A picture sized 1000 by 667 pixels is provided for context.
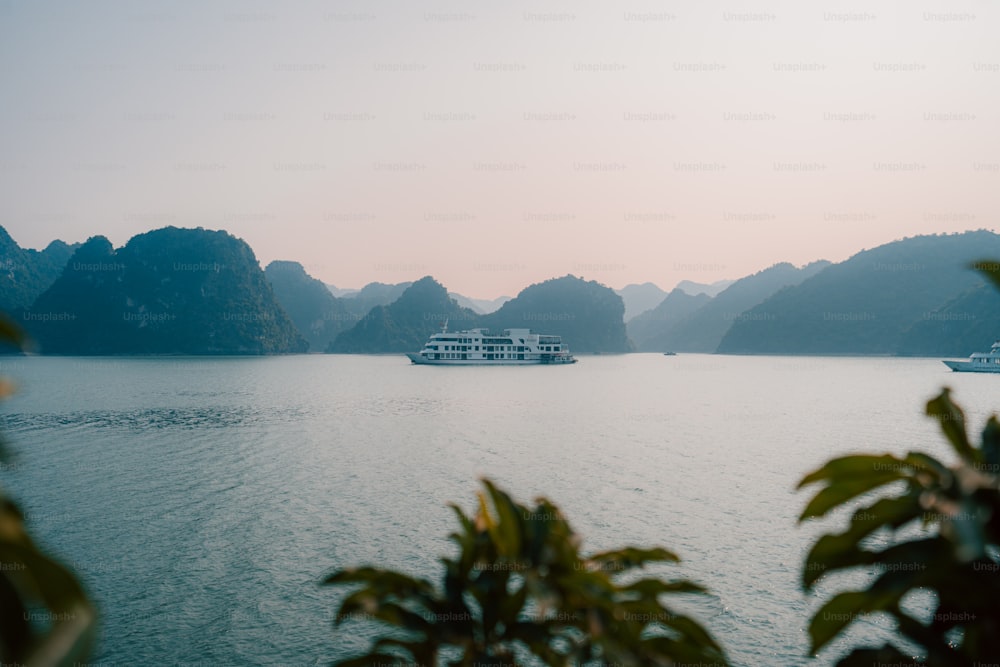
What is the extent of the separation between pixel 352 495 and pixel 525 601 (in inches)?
1079

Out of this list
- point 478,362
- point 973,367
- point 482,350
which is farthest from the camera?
point 478,362

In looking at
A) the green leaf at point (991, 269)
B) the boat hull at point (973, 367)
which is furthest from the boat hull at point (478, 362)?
the green leaf at point (991, 269)

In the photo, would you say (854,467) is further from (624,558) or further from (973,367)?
(973,367)

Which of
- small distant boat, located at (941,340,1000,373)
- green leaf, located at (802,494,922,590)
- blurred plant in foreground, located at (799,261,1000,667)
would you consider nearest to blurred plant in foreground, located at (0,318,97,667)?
blurred plant in foreground, located at (799,261,1000,667)

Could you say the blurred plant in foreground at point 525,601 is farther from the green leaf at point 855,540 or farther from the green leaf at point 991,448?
the green leaf at point 991,448

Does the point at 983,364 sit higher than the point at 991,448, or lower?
lower

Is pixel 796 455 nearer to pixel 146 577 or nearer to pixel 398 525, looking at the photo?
pixel 398 525

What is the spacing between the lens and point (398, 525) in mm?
23156

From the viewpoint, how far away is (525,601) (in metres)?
2.25

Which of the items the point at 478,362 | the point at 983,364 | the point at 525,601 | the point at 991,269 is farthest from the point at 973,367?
the point at 525,601

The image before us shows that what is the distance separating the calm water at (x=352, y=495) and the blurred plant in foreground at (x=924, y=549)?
2484 mm

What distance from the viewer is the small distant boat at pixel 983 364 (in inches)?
4820

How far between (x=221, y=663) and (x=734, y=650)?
477 inches

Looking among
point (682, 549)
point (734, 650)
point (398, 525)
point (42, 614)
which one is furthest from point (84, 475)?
point (734, 650)
